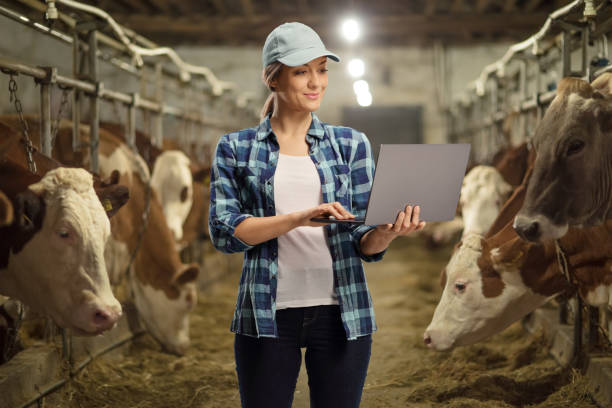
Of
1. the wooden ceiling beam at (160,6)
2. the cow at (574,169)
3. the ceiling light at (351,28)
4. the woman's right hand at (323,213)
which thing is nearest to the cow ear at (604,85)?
the cow at (574,169)

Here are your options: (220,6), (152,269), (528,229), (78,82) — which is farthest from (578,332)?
(220,6)

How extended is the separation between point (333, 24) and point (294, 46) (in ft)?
26.7

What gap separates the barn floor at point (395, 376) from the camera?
10.1 feet

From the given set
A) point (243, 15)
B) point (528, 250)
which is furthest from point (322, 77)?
point (243, 15)

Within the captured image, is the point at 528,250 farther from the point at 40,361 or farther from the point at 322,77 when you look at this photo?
the point at 40,361

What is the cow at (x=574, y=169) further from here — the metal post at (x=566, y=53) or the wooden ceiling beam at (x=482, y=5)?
the wooden ceiling beam at (x=482, y=5)

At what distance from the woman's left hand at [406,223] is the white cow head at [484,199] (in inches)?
112

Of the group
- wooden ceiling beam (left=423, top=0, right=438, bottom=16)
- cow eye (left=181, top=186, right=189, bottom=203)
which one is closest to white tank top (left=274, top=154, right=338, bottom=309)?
cow eye (left=181, top=186, right=189, bottom=203)

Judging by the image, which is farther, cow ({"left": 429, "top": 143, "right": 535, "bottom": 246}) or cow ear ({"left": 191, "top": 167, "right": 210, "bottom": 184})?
cow ear ({"left": 191, "top": 167, "right": 210, "bottom": 184})

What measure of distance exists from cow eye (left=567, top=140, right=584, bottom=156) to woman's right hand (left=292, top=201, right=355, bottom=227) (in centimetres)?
91

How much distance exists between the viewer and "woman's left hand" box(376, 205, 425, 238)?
5.40 feet

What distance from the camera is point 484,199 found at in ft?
14.9

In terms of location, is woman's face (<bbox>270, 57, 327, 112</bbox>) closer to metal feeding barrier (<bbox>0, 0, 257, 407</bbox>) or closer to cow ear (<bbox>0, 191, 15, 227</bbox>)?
cow ear (<bbox>0, 191, 15, 227</bbox>)

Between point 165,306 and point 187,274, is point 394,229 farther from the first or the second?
point 165,306
